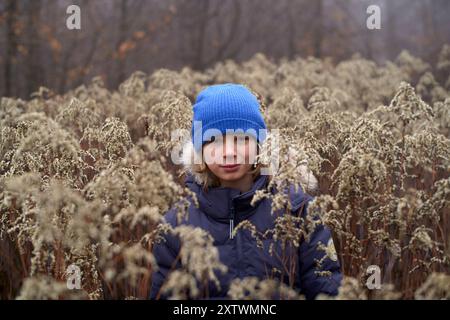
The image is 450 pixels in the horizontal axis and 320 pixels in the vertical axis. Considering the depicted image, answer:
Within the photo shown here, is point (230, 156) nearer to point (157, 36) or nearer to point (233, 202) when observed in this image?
point (233, 202)

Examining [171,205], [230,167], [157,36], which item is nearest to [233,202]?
[230,167]

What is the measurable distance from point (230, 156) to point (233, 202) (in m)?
0.22

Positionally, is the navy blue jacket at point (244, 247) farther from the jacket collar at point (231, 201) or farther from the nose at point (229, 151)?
the nose at point (229, 151)

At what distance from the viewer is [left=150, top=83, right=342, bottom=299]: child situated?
2.54m

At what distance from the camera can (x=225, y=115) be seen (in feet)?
9.20

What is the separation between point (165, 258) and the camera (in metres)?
2.65

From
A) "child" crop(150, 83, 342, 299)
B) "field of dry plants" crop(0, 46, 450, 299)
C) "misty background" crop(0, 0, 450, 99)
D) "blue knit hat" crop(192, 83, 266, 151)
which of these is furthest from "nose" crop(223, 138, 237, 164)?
"misty background" crop(0, 0, 450, 99)

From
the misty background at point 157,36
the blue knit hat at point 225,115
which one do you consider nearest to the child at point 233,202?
the blue knit hat at point 225,115

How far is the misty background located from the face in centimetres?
926

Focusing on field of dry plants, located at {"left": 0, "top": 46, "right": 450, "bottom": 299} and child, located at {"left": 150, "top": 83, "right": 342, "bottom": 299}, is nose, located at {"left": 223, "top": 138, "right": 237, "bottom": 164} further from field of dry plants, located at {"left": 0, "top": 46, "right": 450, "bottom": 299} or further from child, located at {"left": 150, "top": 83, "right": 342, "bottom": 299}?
field of dry plants, located at {"left": 0, "top": 46, "right": 450, "bottom": 299}

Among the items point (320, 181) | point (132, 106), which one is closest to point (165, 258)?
point (320, 181)

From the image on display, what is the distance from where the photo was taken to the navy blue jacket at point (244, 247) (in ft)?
8.32
